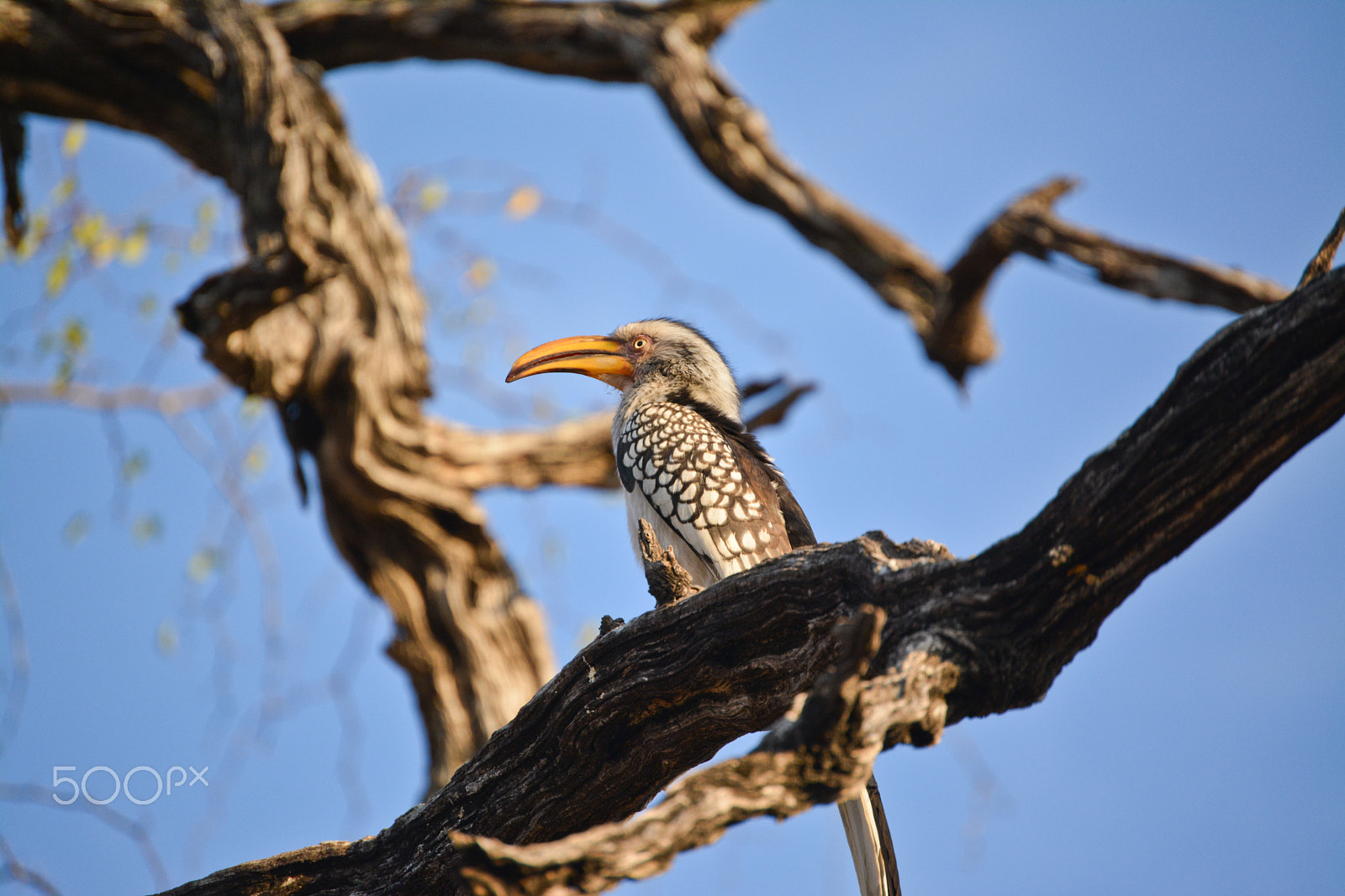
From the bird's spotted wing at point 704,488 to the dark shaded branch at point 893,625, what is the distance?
3.85ft

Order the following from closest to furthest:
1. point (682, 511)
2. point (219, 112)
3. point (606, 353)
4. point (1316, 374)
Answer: point (1316, 374) → point (682, 511) → point (606, 353) → point (219, 112)

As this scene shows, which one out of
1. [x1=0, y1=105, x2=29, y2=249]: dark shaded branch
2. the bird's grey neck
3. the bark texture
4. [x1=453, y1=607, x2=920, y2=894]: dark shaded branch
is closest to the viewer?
[x1=453, y1=607, x2=920, y2=894]: dark shaded branch

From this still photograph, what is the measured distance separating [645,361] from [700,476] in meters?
1.50

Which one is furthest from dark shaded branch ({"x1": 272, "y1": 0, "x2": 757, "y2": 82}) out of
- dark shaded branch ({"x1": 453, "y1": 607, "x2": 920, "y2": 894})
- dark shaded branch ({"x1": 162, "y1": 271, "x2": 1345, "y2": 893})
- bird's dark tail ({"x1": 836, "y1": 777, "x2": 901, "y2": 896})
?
dark shaded branch ({"x1": 453, "y1": 607, "x2": 920, "y2": 894})

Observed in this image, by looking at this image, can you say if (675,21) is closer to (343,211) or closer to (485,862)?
(343,211)

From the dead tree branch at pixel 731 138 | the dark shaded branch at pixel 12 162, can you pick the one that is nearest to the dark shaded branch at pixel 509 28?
the dead tree branch at pixel 731 138

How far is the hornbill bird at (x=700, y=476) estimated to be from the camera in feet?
11.2

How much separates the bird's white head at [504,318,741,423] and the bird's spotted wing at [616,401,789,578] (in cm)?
70

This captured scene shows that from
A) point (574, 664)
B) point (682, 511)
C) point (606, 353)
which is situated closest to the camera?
point (574, 664)

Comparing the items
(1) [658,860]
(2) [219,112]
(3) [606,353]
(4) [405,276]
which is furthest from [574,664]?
(2) [219,112]

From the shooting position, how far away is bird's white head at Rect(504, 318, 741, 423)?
216 inches

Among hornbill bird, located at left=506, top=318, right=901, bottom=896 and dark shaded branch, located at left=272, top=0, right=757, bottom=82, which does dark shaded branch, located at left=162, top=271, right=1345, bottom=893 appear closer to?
hornbill bird, located at left=506, top=318, right=901, bottom=896

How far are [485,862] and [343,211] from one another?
5989mm

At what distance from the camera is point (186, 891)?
3.23 meters
